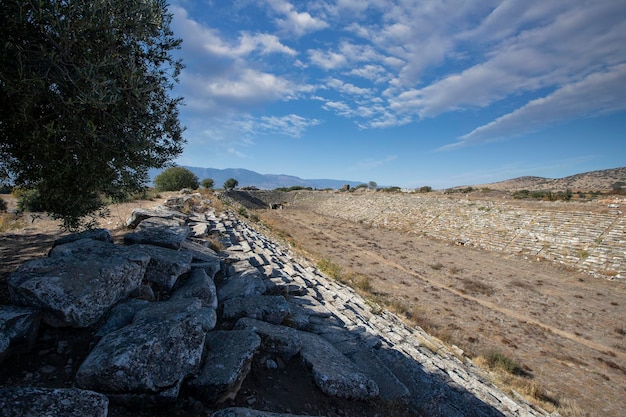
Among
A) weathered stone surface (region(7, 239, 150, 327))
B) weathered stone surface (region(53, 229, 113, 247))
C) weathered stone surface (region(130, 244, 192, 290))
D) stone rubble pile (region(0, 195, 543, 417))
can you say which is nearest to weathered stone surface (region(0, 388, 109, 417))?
stone rubble pile (region(0, 195, 543, 417))

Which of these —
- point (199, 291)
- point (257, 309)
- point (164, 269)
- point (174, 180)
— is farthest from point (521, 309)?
point (174, 180)

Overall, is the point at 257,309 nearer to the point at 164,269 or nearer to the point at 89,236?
the point at 164,269

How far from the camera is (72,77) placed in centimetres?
540

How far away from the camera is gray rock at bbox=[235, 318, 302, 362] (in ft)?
16.0

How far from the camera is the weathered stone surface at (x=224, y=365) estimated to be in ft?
11.5

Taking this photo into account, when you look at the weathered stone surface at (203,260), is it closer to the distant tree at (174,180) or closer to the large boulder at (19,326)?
the large boulder at (19,326)

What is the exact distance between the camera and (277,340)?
4.92 m

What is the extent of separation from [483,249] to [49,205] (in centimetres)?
3195

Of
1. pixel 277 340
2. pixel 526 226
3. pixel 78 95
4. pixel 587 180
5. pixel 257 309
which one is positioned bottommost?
pixel 277 340

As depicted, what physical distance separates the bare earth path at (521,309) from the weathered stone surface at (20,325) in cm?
1286

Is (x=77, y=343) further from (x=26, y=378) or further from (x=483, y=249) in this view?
(x=483, y=249)

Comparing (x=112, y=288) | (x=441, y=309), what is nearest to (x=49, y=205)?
(x=112, y=288)

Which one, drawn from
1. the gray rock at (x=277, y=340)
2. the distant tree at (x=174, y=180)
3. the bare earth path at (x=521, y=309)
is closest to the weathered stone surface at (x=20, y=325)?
the gray rock at (x=277, y=340)

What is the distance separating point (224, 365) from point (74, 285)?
→ 2.39 meters
